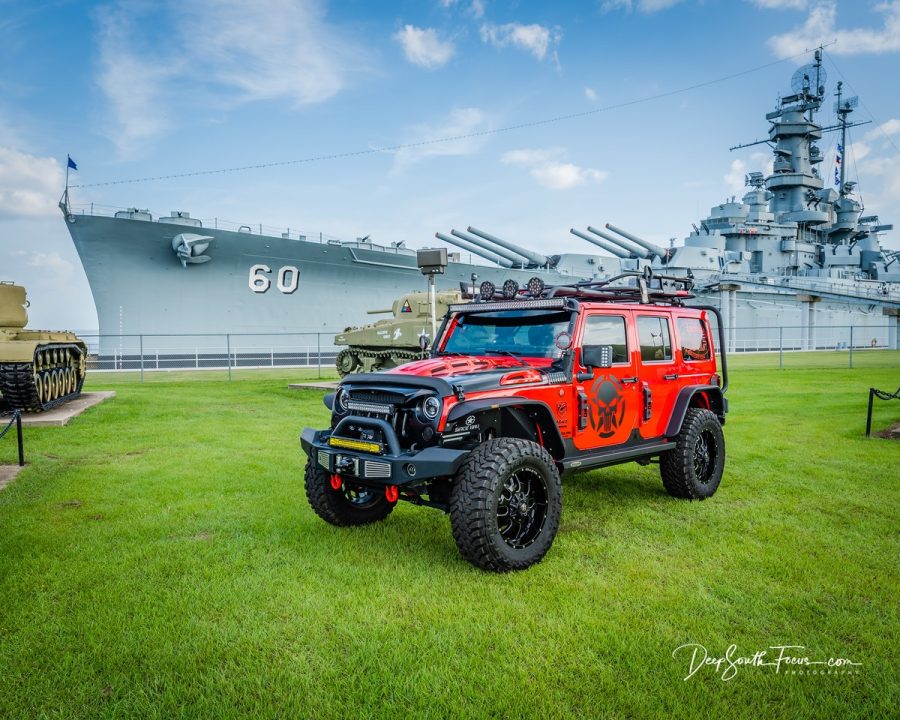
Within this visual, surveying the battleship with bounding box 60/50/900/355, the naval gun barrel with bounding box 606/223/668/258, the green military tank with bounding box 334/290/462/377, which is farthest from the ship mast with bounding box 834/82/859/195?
the green military tank with bounding box 334/290/462/377

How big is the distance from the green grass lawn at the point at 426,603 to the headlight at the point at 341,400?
2.99 ft

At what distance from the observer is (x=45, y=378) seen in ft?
37.4

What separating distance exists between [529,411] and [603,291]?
1.39 m

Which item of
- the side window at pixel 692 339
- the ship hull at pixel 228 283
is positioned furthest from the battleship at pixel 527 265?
the side window at pixel 692 339

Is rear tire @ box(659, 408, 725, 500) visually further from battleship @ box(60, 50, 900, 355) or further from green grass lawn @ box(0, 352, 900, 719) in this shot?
battleship @ box(60, 50, 900, 355)

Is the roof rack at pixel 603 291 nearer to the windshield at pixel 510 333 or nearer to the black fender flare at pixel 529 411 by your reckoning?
the windshield at pixel 510 333

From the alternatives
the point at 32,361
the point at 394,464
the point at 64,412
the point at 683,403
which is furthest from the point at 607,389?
the point at 64,412

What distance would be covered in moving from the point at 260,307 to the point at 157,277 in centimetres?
435

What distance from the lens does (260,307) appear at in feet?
96.2

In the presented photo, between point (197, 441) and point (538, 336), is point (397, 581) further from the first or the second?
point (197, 441)

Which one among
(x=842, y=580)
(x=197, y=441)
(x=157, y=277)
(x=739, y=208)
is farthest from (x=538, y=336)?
(x=739, y=208)

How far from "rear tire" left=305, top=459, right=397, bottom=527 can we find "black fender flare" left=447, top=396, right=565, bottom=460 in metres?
1.18

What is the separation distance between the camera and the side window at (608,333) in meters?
5.02

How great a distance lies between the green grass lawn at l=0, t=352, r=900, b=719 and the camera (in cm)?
277
